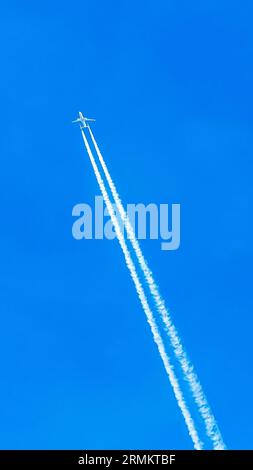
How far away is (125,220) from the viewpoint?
112625mm

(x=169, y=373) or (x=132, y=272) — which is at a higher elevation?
(x=132, y=272)

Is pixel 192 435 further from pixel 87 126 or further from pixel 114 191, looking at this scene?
pixel 87 126

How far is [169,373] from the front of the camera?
10006 cm
